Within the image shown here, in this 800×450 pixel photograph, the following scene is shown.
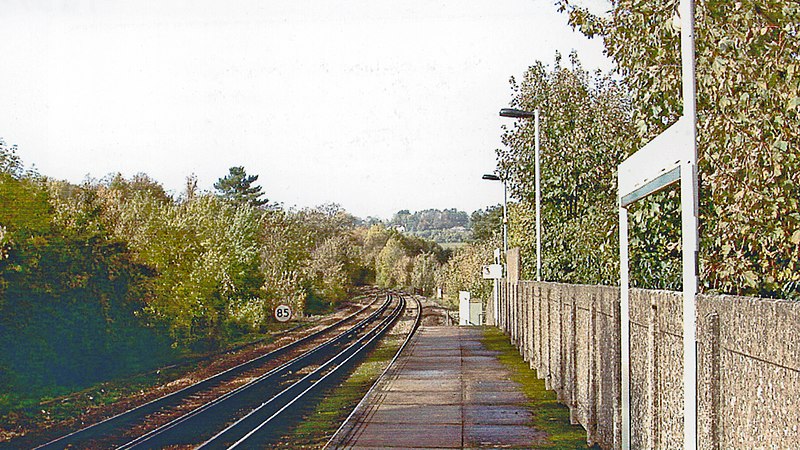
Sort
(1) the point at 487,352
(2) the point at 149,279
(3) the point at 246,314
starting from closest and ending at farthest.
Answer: (1) the point at 487,352 < (2) the point at 149,279 < (3) the point at 246,314

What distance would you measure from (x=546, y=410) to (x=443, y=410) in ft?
4.76

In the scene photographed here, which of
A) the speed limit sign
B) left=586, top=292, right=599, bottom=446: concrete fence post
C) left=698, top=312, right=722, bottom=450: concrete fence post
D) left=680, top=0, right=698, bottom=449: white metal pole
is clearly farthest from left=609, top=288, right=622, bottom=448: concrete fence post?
the speed limit sign

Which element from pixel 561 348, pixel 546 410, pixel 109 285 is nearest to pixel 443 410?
pixel 546 410

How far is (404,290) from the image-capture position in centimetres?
12381

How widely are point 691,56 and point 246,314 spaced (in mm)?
35872

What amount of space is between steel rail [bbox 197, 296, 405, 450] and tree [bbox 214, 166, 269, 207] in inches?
1948

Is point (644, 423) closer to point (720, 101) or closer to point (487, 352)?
point (720, 101)

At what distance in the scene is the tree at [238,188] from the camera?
269 ft

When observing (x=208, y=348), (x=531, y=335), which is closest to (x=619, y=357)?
(x=531, y=335)

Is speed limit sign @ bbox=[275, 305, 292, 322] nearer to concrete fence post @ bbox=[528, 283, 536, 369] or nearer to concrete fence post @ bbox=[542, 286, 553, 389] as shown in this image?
concrete fence post @ bbox=[528, 283, 536, 369]

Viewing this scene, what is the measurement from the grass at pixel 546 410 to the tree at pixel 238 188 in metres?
61.9

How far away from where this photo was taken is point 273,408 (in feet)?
61.7

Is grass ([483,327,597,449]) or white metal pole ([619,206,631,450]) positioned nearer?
white metal pole ([619,206,631,450])

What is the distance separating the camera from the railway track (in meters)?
14.5
